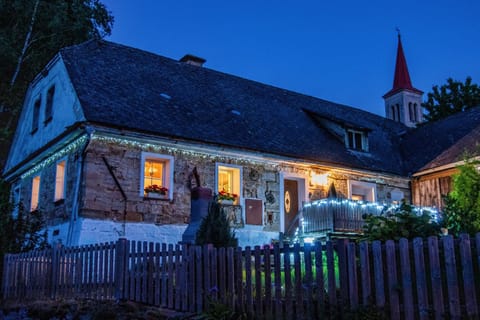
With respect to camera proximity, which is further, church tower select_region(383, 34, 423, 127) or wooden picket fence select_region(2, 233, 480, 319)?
church tower select_region(383, 34, 423, 127)

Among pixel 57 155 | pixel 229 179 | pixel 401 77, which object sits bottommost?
pixel 229 179

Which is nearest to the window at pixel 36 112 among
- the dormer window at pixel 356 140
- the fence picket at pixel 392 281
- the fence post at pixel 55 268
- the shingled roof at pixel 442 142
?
the fence post at pixel 55 268

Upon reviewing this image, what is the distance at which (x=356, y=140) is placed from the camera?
20469mm

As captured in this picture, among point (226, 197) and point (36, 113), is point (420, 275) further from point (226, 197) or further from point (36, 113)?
point (36, 113)

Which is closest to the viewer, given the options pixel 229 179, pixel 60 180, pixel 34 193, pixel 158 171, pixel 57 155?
pixel 158 171

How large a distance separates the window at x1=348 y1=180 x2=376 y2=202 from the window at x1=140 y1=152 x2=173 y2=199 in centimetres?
756

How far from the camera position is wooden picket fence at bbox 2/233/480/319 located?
18.9ft

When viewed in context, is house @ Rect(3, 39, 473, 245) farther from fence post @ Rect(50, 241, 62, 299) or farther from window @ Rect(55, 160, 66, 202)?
fence post @ Rect(50, 241, 62, 299)

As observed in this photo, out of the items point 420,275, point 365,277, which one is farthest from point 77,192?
point 420,275

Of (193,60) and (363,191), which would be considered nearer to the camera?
(363,191)

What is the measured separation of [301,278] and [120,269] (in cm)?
390

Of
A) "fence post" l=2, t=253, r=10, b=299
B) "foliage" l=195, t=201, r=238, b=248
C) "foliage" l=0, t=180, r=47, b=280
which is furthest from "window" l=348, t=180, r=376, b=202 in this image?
"fence post" l=2, t=253, r=10, b=299

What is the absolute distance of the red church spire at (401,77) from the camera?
3931 centimetres

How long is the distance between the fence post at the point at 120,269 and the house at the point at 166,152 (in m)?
3.94
